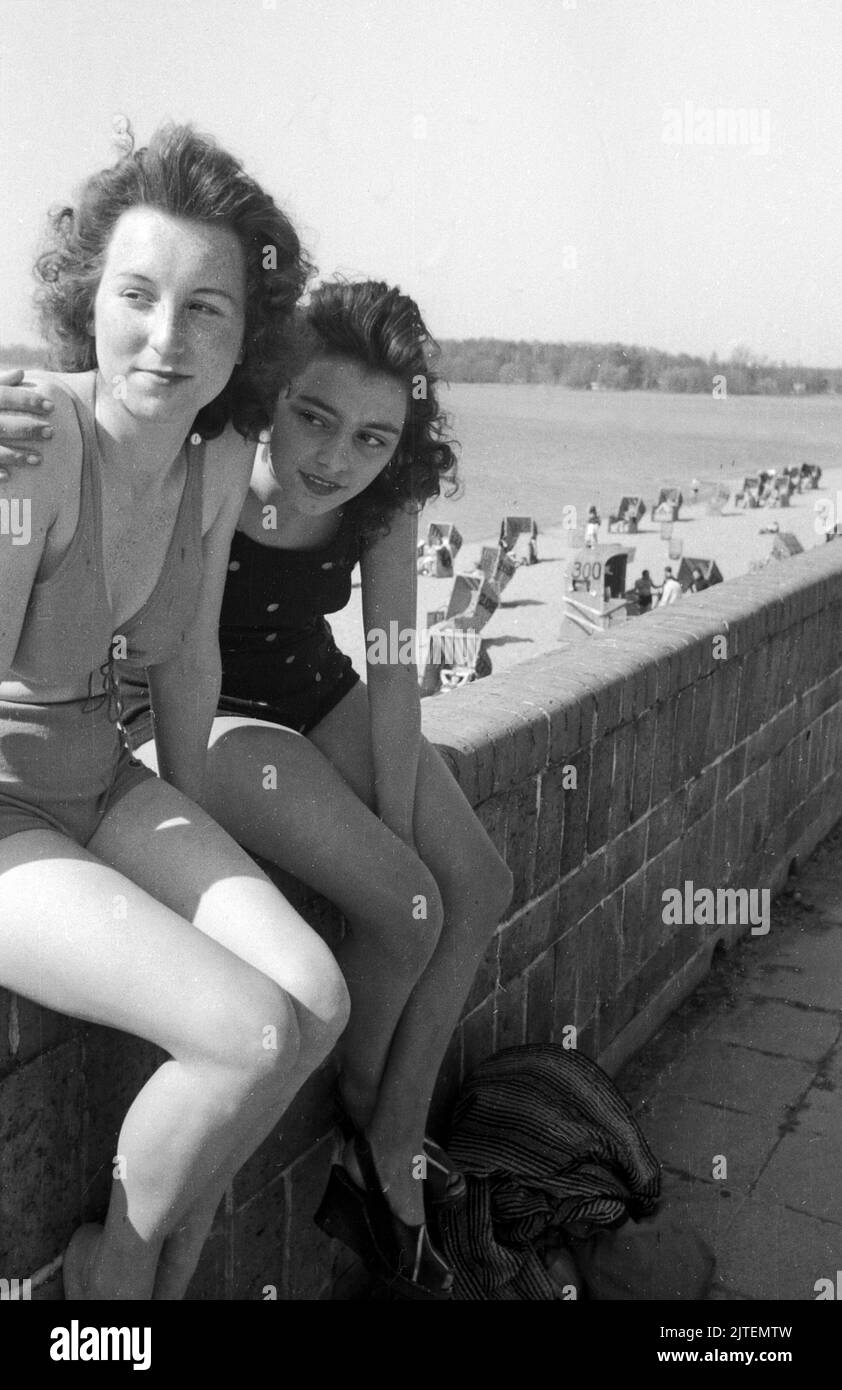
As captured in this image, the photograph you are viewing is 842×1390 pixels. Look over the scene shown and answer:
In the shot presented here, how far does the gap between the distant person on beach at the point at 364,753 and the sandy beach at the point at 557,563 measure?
11.0m

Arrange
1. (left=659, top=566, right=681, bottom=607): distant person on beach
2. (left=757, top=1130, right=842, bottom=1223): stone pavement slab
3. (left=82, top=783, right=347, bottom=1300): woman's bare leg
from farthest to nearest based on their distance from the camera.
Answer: (left=659, top=566, right=681, bottom=607): distant person on beach, (left=757, top=1130, right=842, bottom=1223): stone pavement slab, (left=82, top=783, right=347, bottom=1300): woman's bare leg

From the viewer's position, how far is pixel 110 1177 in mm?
2203

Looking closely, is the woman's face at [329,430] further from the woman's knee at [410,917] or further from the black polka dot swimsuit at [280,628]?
the woman's knee at [410,917]

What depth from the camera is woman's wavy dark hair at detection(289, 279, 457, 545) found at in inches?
104

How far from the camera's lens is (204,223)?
6.93 feet

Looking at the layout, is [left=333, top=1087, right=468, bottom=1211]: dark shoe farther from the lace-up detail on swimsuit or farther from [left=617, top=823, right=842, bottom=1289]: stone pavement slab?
the lace-up detail on swimsuit

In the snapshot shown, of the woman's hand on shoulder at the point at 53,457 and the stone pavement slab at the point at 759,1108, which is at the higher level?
the woman's hand on shoulder at the point at 53,457

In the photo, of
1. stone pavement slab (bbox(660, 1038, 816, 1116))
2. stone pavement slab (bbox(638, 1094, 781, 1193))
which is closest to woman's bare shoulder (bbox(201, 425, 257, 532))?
stone pavement slab (bbox(638, 1094, 781, 1193))

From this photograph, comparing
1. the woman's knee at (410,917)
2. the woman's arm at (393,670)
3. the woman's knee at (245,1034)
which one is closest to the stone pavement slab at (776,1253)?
the woman's knee at (410,917)

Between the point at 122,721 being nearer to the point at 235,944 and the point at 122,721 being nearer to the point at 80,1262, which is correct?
the point at 235,944

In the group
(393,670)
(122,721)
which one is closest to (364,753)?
(393,670)

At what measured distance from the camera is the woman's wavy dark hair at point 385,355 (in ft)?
8.63

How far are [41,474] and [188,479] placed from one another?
357mm


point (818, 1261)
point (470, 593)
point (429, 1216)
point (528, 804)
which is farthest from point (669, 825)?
point (470, 593)
